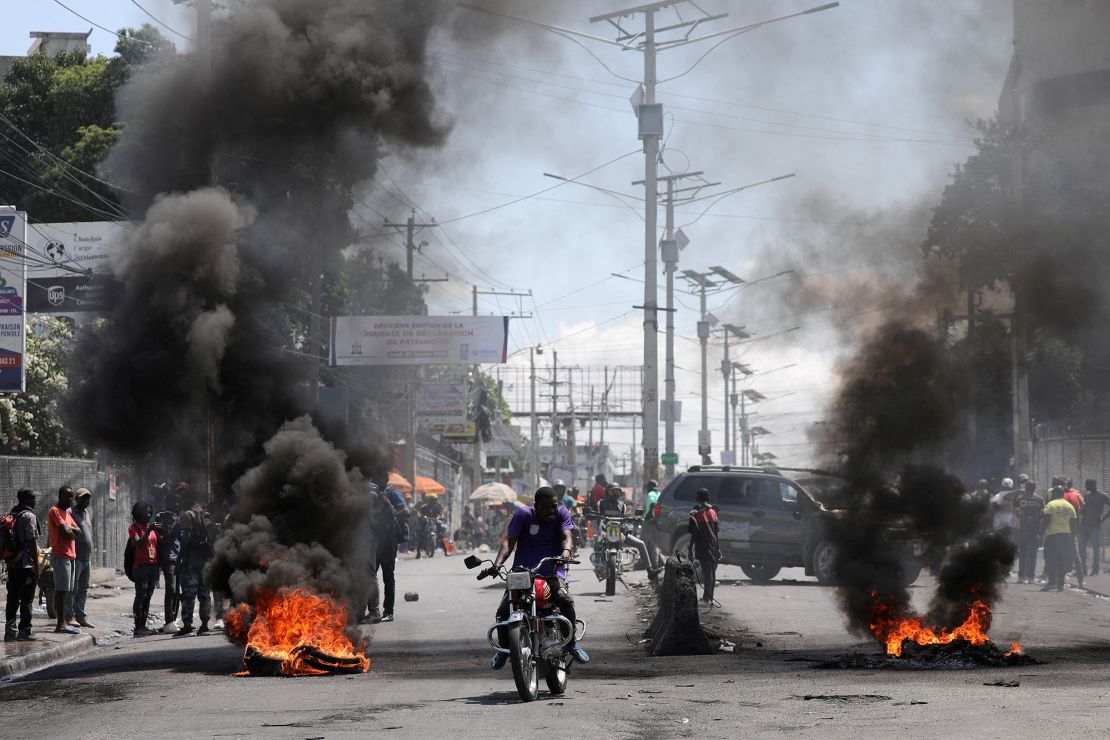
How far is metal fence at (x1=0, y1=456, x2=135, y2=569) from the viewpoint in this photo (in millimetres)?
24312

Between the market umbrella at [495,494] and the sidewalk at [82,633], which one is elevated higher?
the market umbrella at [495,494]

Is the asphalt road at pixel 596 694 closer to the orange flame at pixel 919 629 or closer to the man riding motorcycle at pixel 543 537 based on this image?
the orange flame at pixel 919 629

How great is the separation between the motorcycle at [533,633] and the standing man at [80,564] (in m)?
8.90

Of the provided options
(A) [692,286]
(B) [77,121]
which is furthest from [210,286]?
(A) [692,286]

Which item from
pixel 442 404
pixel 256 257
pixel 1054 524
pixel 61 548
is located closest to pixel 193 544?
pixel 61 548

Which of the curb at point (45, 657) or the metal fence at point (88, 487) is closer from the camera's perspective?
the curb at point (45, 657)

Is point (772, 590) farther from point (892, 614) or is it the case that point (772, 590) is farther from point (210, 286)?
point (210, 286)

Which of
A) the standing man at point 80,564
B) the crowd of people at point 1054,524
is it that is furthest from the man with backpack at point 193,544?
the crowd of people at point 1054,524

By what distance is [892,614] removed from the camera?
43.0ft

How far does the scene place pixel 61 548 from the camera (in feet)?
56.3

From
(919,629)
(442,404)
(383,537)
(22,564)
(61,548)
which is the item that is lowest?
(919,629)

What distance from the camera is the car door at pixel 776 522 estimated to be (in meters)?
24.5

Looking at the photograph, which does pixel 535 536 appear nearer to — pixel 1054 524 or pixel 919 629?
pixel 919 629

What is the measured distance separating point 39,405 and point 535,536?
23699mm
